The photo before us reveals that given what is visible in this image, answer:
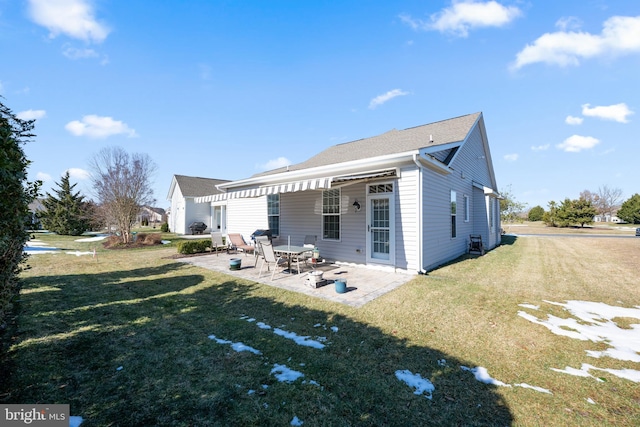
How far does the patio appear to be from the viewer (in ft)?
21.3

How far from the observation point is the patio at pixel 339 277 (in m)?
6.49

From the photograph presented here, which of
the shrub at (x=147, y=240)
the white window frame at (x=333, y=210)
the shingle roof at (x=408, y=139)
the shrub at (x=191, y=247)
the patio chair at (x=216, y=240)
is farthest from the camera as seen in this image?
the shrub at (x=147, y=240)

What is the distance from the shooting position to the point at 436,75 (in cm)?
1382

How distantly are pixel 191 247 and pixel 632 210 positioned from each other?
221ft

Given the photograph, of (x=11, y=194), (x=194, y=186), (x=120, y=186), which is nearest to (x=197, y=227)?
(x=194, y=186)

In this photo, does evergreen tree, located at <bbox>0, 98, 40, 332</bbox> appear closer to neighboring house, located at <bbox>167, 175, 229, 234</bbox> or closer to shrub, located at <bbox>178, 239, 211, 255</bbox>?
shrub, located at <bbox>178, 239, 211, 255</bbox>

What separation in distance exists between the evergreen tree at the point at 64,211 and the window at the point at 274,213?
2359 centimetres

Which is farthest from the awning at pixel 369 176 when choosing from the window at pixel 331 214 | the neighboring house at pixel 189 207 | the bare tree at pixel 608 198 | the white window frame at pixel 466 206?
the bare tree at pixel 608 198

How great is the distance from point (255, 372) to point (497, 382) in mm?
3134

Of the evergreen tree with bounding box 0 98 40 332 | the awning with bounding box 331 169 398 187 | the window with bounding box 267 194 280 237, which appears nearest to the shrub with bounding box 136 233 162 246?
the window with bounding box 267 194 280 237

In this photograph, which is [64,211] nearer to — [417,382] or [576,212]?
[417,382]

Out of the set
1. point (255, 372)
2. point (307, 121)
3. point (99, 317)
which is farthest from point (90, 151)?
point (255, 372)

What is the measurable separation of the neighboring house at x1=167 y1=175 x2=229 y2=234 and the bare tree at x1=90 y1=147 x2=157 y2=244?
8.83 m

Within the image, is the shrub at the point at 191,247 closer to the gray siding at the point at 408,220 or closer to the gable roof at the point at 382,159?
the gable roof at the point at 382,159
